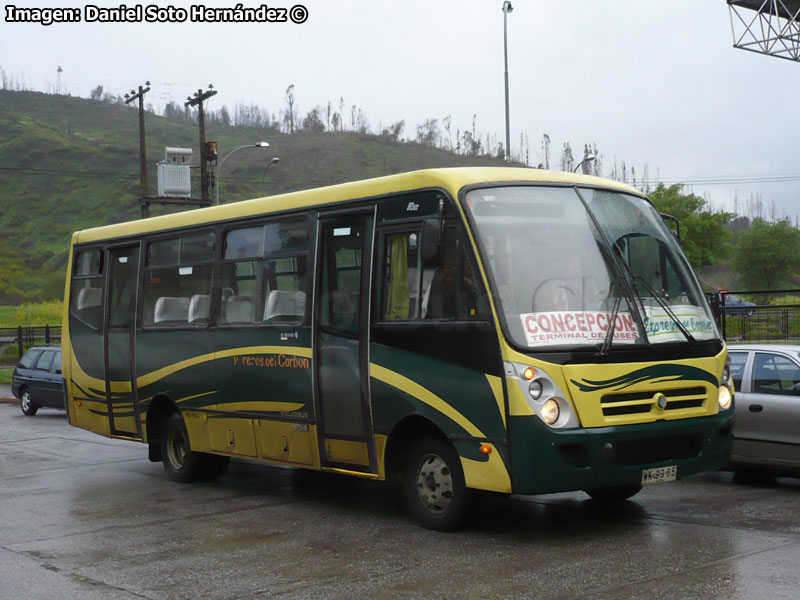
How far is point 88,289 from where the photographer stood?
1438 cm

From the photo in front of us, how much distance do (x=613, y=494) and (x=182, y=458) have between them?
5251 mm

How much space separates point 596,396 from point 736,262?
86287mm

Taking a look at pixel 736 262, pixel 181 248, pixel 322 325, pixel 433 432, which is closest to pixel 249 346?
pixel 322 325

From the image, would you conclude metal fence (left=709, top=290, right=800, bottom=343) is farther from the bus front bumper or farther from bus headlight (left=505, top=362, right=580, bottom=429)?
bus headlight (left=505, top=362, right=580, bottom=429)

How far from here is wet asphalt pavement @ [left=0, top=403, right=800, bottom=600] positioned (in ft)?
22.9

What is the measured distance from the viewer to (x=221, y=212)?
11.8 m

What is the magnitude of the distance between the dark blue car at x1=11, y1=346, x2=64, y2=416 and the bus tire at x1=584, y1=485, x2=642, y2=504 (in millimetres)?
16312

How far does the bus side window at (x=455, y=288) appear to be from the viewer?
831 cm

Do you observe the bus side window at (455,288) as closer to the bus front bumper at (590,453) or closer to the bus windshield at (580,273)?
the bus windshield at (580,273)

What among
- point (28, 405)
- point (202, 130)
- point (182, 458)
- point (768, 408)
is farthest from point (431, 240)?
point (202, 130)

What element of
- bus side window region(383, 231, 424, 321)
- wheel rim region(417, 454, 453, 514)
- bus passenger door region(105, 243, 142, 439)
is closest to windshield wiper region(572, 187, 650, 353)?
bus side window region(383, 231, 424, 321)

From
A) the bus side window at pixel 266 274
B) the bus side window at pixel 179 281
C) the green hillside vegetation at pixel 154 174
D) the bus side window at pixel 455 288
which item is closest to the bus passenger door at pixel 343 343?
the bus side window at pixel 266 274

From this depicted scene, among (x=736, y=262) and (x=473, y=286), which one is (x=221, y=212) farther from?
(x=736, y=262)

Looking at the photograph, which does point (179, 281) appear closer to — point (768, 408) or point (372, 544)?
point (372, 544)
